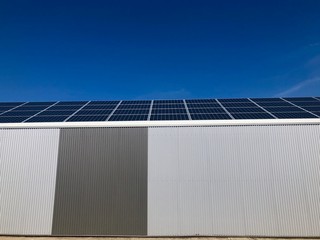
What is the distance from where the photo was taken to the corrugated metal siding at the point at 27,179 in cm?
1398

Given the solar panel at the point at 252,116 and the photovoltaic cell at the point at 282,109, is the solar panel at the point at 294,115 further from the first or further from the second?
the photovoltaic cell at the point at 282,109

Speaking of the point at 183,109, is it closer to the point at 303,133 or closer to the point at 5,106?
the point at 303,133

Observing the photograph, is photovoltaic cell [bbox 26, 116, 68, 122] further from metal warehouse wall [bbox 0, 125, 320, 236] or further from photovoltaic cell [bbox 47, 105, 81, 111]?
photovoltaic cell [bbox 47, 105, 81, 111]

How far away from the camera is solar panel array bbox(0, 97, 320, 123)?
52.0 ft

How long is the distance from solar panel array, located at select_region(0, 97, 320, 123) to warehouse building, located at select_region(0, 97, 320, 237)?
1.80 feet

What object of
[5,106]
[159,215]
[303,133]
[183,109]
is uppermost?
[5,106]

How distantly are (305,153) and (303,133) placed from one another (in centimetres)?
129

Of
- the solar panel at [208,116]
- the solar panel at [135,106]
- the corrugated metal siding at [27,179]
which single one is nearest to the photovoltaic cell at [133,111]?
the solar panel at [135,106]

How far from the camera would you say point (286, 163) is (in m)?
14.3

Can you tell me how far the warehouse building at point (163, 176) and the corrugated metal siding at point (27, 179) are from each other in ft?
0.20

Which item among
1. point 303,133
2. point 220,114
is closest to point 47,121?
point 220,114

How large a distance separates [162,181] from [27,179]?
864cm

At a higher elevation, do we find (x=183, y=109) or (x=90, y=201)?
(x=183, y=109)

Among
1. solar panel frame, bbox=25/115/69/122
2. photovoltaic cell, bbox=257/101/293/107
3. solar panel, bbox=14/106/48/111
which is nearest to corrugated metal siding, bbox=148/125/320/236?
photovoltaic cell, bbox=257/101/293/107
